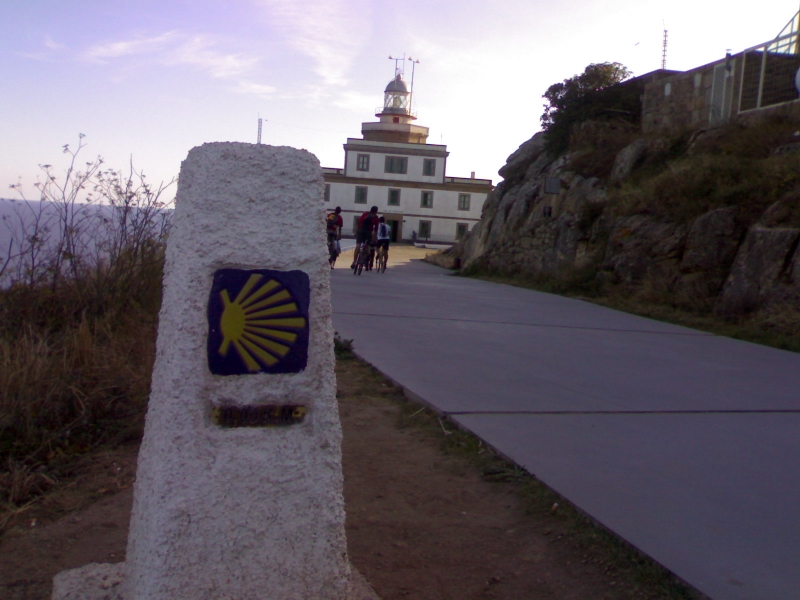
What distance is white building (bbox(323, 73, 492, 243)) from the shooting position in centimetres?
5897

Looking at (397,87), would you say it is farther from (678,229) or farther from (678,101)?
(678,229)

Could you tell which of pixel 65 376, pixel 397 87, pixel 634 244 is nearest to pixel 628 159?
pixel 634 244

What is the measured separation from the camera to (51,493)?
4.05 meters

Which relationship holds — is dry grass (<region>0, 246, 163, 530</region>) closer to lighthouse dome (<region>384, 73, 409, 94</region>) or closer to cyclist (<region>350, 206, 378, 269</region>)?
cyclist (<region>350, 206, 378, 269</region>)

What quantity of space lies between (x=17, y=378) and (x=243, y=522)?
2944 millimetres

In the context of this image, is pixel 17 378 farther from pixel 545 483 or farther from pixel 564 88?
pixel 564 88

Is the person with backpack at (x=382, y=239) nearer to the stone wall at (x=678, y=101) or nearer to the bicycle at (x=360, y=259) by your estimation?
the bicycle at (x=360, y=259)

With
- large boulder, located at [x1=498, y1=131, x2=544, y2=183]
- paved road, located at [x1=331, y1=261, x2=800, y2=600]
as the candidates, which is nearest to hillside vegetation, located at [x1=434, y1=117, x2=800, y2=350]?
paved road, located at [x1=331, y1=261, x2=800, y2=600]

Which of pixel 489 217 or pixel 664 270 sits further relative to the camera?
pixel 489 217

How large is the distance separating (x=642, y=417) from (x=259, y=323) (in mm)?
3607

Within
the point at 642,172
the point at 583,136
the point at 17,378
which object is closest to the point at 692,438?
the point at 17,378

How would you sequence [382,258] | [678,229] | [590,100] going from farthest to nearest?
[590,100], [382,258], [678,229]

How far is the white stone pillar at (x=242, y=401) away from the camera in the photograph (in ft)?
7.98

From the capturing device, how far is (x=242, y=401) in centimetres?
249
